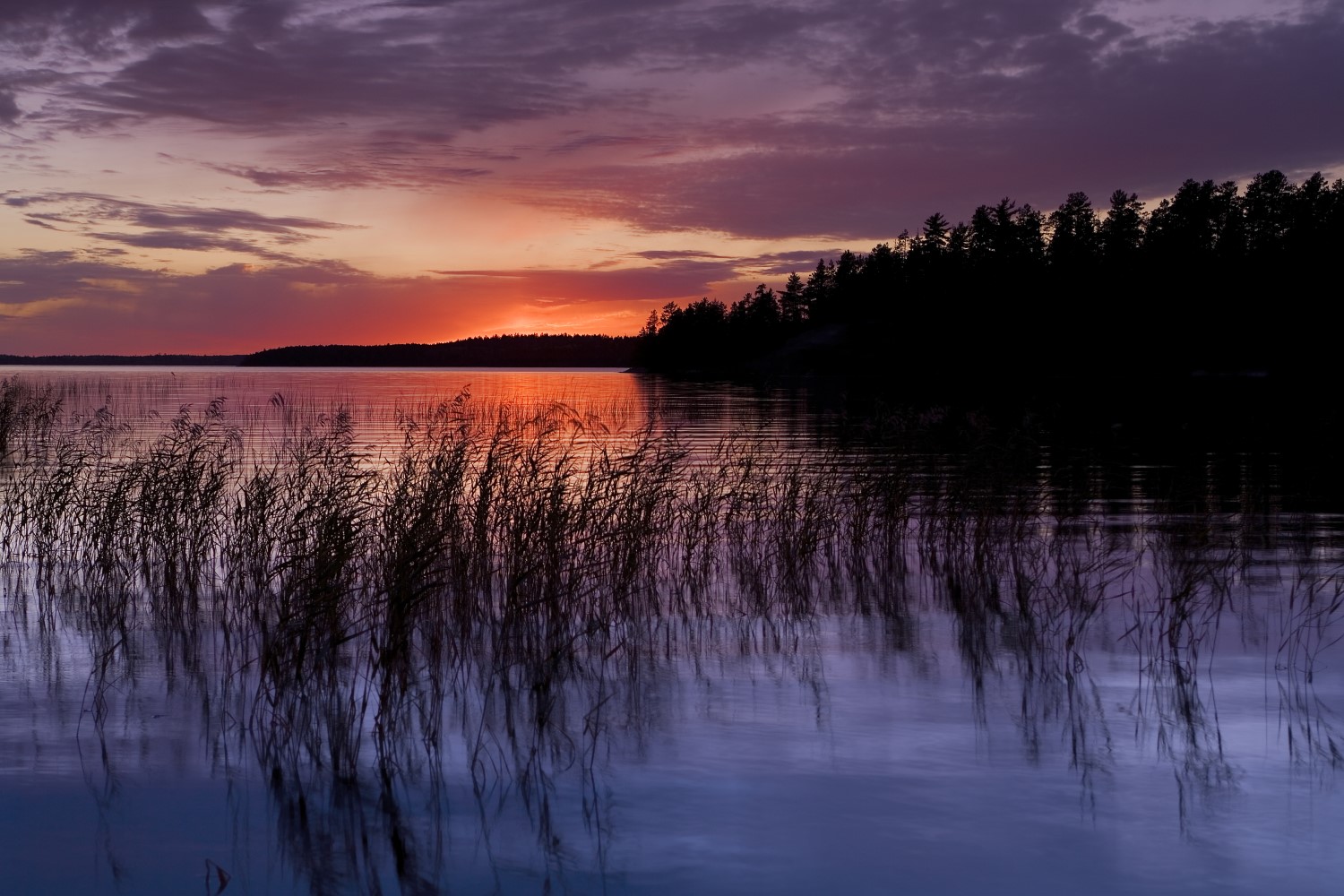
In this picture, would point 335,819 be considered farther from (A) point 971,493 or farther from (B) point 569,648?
(A) point 971,493

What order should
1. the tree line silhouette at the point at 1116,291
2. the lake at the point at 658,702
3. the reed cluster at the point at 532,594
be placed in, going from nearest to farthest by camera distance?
the lake at the point at 658,702, the reed cluster at the point at 532,594, the tree line silhouette at the point at 1116,291

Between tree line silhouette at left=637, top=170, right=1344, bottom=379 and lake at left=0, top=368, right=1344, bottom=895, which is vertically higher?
tree line silhouette at left=637, top=170, right=1344, bottom=379

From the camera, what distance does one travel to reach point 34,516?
1534cm

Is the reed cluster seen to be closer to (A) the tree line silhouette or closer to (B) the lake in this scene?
(B) the lake

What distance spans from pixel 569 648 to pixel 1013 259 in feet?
364

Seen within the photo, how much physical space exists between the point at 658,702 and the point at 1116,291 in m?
104

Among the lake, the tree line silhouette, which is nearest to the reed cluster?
the lake

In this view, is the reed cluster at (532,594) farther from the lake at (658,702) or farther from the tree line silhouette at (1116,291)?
the tree line silhouette at (1116,291)

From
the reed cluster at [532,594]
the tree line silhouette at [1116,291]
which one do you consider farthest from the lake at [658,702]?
the tree line silhouette at [1116,291]

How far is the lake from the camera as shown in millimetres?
6191

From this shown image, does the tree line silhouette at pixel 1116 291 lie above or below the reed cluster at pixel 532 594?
above

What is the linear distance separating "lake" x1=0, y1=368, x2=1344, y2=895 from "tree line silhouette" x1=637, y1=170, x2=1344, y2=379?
268ft

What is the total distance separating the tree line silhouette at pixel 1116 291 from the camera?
90438mm

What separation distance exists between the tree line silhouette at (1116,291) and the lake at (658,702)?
81.5 metres
